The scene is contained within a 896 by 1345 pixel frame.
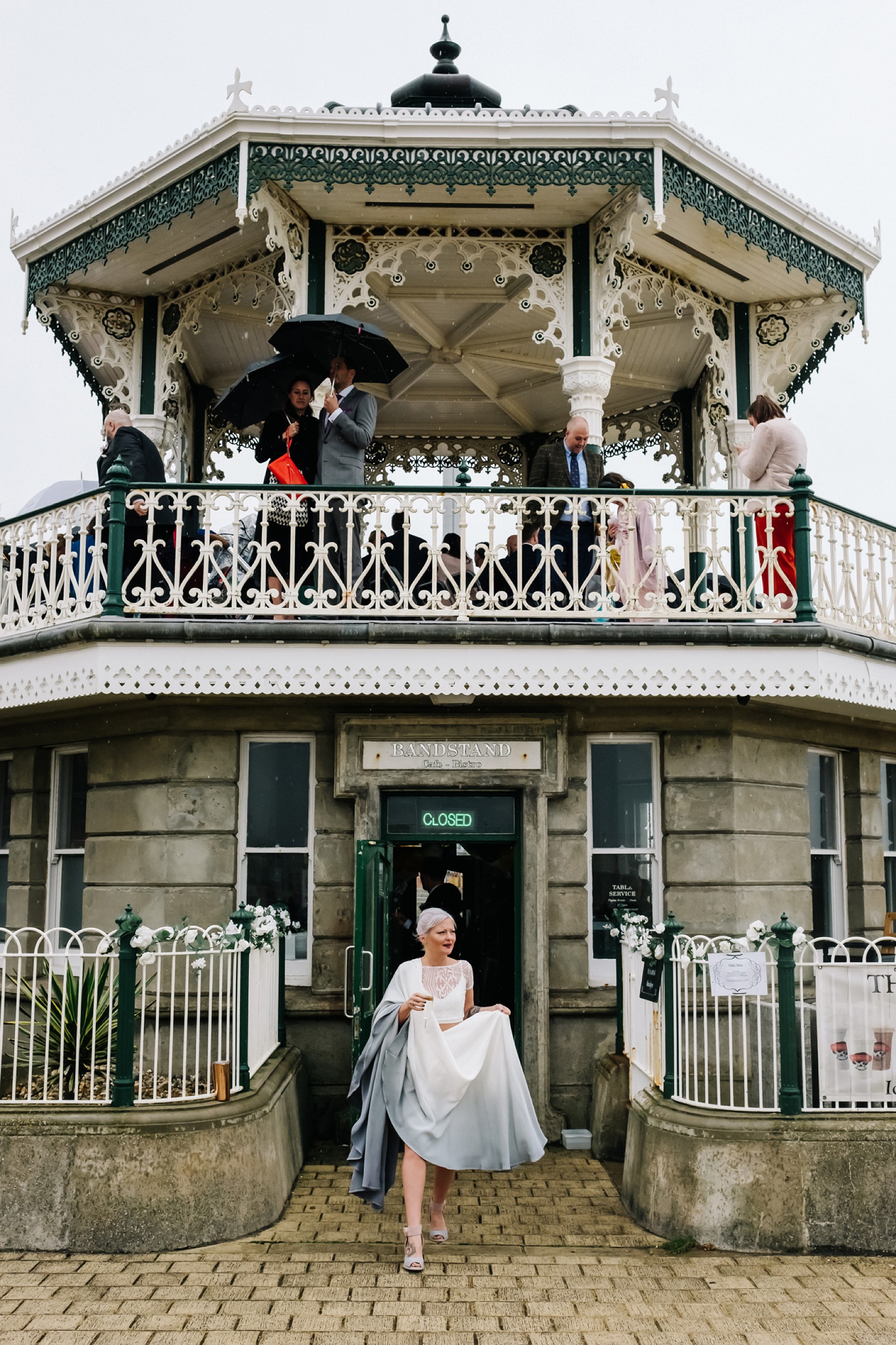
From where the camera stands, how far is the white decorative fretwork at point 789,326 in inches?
463

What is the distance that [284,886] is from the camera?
9.84m

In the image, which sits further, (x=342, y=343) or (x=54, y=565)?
(x=342, y=343)

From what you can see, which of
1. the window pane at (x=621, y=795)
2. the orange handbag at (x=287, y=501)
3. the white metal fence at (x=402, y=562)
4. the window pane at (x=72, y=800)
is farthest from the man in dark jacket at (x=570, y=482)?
the window pane at (x=72, y=800)

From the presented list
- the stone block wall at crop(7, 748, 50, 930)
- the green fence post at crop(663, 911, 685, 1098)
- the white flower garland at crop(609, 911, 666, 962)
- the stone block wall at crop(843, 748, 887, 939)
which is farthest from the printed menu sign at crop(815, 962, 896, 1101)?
the stone block wall at crop(7, 748, 50, 930)

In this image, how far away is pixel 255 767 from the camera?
9.93m

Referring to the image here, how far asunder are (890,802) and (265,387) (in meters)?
7.34

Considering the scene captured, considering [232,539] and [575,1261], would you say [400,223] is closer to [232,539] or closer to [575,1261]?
[232,539]

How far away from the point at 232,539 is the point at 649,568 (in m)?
3.13

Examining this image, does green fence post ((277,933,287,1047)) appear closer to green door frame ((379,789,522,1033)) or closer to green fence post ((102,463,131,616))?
green door frame ((379,789,522,1033))

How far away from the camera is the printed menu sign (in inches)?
275

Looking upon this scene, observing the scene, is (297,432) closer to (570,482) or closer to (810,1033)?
(570,482)

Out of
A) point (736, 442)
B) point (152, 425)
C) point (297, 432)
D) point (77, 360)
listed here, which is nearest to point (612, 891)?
point (297, 432)

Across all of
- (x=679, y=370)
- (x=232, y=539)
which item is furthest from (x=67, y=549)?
(x=679, y=370)

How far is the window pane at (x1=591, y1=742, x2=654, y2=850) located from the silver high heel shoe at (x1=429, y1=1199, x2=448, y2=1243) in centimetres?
375
